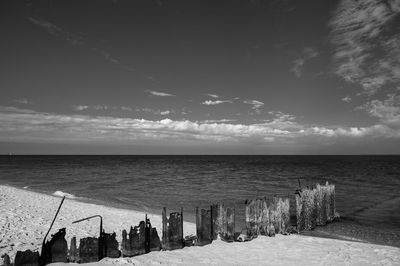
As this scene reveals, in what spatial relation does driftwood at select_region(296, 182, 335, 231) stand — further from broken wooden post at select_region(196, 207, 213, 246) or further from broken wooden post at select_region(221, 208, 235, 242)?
broken wooden post at select_region(196, 207, 213, 246)

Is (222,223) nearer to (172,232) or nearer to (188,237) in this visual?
(188,237)

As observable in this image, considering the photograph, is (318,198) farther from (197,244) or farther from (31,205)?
(31,205)

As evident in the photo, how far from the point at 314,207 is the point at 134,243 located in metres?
9.23

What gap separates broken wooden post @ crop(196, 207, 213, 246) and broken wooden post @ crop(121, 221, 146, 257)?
6.13 feet

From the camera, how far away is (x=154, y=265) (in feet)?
24.8

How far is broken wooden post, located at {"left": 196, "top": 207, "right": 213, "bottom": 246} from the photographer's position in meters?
9.37

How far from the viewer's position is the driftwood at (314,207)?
512 inches

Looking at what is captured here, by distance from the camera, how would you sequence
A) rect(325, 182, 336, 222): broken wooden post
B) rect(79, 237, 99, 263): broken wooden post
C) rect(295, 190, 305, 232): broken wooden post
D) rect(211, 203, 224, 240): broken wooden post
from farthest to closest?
rect(325, 182, 336, 222): broken wooden post → rect(295, 190, 305, 232): broken wooden post → rect(211, 203, 224, 240): broken wooden post → rect(79, 237, 99, 263): broken wooden post

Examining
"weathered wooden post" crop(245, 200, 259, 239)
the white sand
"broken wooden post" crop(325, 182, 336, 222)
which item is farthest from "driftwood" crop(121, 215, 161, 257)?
"broken wooden post" crop(325, 182, 336, 222)

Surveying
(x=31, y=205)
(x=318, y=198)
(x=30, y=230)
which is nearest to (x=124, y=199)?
(x=31, y=205)

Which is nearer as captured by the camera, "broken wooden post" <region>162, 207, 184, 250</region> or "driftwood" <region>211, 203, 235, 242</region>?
"broken wooden post" <region>162, 207, 184, 250</region>

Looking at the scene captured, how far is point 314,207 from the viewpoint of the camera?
1393 centimetres

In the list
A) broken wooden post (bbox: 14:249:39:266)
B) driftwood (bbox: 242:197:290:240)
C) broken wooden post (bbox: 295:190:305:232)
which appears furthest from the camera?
broken wooden post (bbox: 295:190:305:232)

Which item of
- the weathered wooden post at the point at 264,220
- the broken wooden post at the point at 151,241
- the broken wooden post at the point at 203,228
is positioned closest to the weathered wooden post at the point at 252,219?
the weathered wooden post at the point at 264,220
